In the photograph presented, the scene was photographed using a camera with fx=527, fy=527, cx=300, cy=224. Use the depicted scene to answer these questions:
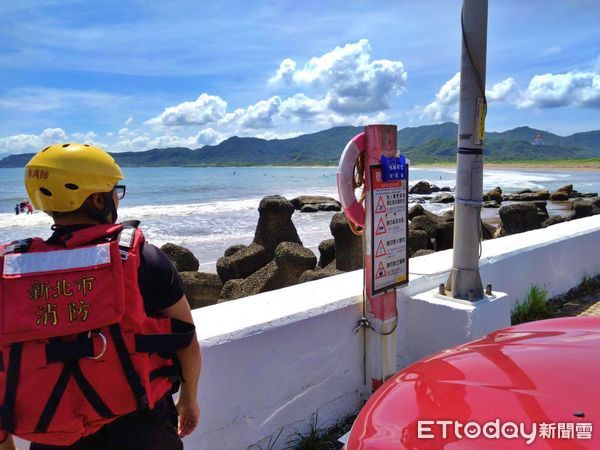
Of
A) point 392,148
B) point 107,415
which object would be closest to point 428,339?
point 392,148

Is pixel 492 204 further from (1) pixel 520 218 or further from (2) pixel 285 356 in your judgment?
(2) pixel 285 356

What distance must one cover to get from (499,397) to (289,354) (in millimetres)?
1488

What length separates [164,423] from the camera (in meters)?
1.82

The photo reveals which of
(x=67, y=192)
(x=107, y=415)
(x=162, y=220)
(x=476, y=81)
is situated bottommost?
(x=162, y=220)

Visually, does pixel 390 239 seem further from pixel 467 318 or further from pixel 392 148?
pixel 467 318

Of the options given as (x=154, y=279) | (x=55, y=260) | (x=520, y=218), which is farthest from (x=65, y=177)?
(x=520, y=218)

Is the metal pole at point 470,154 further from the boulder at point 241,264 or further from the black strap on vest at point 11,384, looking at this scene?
the boulder at point 241,264

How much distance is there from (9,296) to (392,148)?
8.26 feet

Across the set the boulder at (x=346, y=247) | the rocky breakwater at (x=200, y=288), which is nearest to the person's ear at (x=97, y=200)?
the rocky breakwater at (x=200, y=288)

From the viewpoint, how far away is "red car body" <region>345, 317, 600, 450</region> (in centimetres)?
154

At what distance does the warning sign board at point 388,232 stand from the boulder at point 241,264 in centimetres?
622

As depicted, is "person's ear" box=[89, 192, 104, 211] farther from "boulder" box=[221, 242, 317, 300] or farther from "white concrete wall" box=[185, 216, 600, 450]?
"boulder" box=[221, 242, 317, 300]

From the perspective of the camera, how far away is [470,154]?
12.9ft

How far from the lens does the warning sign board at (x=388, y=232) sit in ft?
11.1
